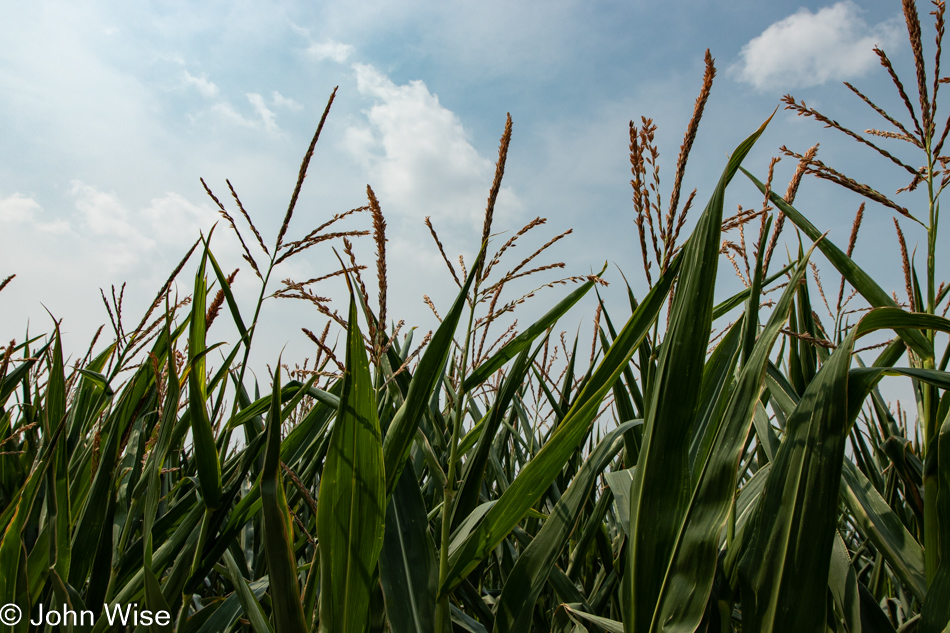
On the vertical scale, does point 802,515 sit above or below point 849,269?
below

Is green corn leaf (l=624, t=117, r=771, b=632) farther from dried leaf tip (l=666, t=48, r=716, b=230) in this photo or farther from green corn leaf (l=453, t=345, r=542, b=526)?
green corn leaf (l=453, t=345, r=542, b=526)

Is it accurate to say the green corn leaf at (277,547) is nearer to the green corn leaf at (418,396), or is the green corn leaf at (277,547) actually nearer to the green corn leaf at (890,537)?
the green corn leaf at (418,396)

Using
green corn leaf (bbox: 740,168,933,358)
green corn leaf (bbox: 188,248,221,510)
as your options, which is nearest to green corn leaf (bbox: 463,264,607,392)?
green corn leaf (bbox: 740,168,933,358)

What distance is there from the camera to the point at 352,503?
0.78 m

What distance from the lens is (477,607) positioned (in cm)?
99

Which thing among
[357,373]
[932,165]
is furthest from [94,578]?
[932,165]

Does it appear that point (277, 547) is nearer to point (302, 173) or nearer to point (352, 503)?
point (352, 503)

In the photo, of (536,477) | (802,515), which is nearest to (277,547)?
(536,477)

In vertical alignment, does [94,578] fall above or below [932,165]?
below

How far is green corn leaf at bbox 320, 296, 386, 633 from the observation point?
0.76 metres

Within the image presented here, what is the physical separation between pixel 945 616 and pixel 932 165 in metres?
0.83

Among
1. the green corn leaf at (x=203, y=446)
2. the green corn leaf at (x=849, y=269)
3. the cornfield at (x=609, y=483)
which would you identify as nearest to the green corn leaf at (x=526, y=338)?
the cornfield at (x=609, y=483)

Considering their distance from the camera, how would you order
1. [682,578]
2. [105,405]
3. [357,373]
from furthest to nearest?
1. [105,405]
2. [357,373]
3. [682,578]

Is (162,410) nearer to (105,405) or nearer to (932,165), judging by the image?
(105,405)
